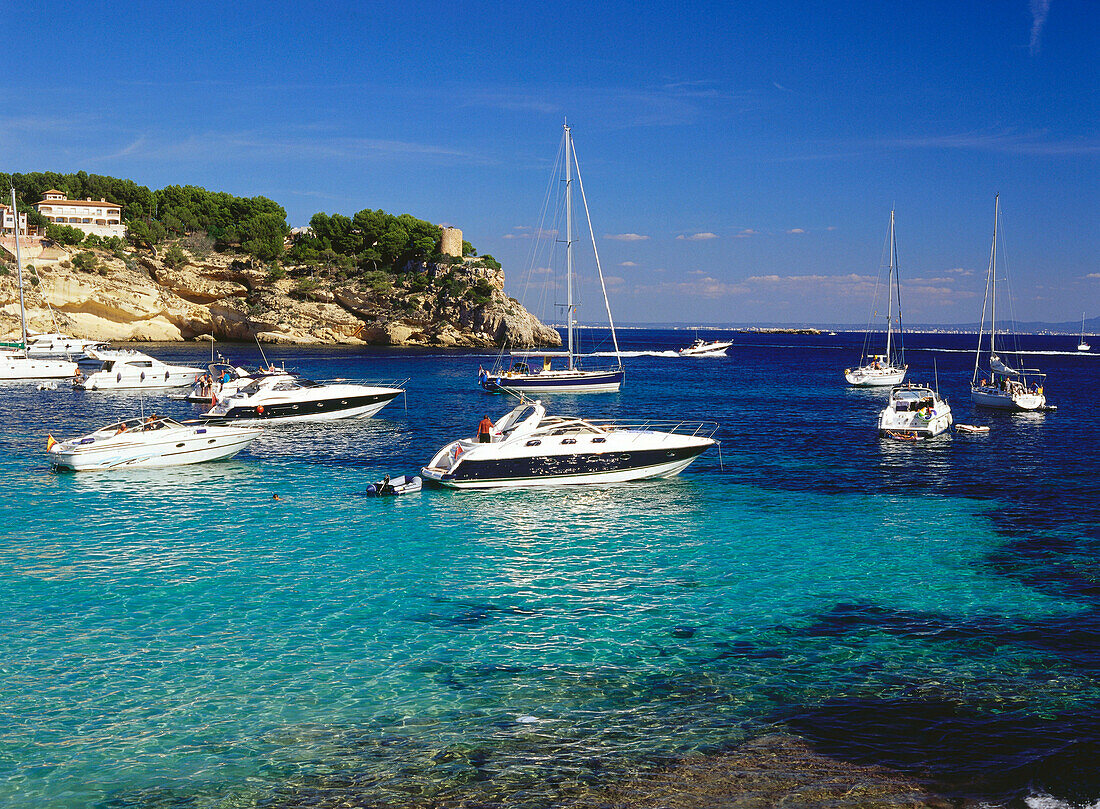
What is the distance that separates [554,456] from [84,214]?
120 m

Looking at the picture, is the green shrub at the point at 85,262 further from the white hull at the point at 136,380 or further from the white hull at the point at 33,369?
the white hull at the point at 136,380

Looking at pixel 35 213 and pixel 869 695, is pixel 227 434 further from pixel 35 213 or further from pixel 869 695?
pixel 35 213

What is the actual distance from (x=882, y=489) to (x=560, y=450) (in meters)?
11.2

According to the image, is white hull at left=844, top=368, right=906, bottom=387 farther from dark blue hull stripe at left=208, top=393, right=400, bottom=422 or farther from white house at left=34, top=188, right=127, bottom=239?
white house at left=34, top=188, right=127, bottom=239

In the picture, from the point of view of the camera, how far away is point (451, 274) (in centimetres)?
12206

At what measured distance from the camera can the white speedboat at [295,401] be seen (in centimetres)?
3747

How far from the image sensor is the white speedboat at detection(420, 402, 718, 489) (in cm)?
2420

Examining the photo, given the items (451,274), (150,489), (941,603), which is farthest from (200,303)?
(941,603)

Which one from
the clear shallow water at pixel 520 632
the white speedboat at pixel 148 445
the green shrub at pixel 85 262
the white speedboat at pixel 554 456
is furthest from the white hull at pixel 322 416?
the green shrub at pixel 85 262

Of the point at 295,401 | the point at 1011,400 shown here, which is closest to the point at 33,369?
the point at 295,401

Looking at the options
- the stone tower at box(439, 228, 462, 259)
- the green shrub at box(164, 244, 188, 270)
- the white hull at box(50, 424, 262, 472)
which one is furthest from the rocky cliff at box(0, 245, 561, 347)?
the white hull at box(50, 424, 262, 472)

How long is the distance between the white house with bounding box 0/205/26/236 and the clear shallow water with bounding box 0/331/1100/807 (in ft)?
310

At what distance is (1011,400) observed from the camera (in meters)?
48.4

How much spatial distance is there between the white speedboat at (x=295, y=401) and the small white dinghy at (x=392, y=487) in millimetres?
15897
